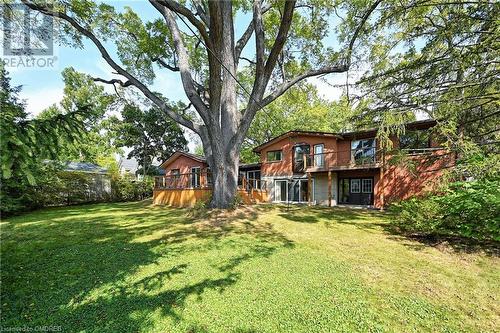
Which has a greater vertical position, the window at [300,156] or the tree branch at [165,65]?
the tree branch at [165,65]

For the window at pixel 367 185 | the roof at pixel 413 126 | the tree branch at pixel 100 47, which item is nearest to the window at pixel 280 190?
the window at pixel 367 185

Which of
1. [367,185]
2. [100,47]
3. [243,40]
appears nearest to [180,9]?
[100,47]

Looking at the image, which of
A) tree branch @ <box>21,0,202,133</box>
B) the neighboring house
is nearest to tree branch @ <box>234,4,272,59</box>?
tree branch @ <box>21,0,202,133</box>

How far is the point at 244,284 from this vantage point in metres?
3.82

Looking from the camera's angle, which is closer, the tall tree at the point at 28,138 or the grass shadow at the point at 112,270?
the tall tree at the point at 28,138

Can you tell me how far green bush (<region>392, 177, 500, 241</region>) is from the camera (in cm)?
496

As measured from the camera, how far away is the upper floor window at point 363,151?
49.4ft

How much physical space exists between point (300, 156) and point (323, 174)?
2300 millimetres

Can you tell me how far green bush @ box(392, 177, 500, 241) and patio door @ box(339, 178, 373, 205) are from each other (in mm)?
10035

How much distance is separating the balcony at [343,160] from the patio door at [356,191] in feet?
5.89

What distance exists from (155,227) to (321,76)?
8403mm

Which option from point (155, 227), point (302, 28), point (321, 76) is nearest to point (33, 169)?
point (155, 227)

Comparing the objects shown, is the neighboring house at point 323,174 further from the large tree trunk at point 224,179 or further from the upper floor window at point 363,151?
the large tree trunk at point 224,179

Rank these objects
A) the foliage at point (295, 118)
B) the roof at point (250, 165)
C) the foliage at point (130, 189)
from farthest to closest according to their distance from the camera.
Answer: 1. the foliage at point (295, 118)
2. the roof at point (250, 165)
3. the foliage at point (130, 189)
